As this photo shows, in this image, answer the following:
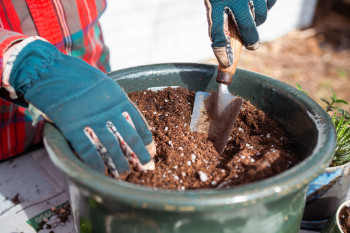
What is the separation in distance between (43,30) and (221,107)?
84 cm

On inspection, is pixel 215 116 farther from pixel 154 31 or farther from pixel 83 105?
pixel 154 31

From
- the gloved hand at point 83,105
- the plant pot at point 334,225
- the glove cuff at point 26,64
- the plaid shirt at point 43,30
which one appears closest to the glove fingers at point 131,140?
the gloved hand at point 83,105

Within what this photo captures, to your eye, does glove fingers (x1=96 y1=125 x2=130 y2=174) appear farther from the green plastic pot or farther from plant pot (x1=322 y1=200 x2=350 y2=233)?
plant pot (x1=322 y1=200 x2=350 y2=233)

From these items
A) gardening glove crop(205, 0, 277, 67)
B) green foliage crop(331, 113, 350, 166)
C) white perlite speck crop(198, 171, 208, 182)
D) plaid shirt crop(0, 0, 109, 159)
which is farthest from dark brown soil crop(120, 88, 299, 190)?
plaid shirt crop(0, 0, 109, 159)

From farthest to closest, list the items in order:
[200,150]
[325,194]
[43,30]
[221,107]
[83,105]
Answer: [43,30] → [325,194] → [221,107] → [200,150] → [83,105]

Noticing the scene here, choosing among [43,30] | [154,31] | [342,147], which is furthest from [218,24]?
[154,31]

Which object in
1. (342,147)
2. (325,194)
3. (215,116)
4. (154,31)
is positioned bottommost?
(154,31)

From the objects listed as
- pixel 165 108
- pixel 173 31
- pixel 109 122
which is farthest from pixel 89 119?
pixel 173 31

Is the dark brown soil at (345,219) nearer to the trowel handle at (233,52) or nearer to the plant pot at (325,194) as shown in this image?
the plant pot at (325,194)

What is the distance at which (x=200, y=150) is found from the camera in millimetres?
972

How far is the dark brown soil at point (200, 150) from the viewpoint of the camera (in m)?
0.82

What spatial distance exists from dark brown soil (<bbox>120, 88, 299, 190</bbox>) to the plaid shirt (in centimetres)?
54

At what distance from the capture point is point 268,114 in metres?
1.13

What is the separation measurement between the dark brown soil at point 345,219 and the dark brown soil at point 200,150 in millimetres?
350
